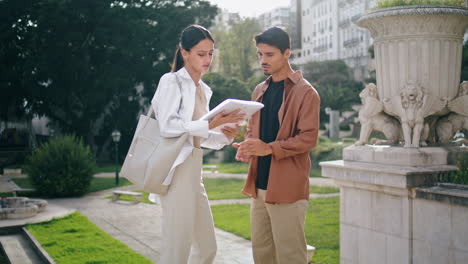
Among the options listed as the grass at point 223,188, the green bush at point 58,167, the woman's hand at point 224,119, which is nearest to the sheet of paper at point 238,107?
the woman's hand at point 224,119

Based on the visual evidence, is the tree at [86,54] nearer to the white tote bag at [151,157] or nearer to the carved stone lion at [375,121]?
the carved stone lion at [375,121]

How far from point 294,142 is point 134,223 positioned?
7.80 meters

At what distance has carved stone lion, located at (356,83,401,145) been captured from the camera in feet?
17.9

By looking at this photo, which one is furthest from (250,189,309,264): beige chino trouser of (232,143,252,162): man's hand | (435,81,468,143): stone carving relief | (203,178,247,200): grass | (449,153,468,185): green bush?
(203,178,247,200): grass

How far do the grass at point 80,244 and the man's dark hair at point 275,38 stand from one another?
167 inches

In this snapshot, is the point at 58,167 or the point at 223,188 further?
the point at 223,188

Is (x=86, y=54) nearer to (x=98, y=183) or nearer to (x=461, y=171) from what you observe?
(x=98, y=183)

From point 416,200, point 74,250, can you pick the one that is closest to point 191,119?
point 416,200

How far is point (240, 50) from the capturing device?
56.6m

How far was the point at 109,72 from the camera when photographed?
2912 cm

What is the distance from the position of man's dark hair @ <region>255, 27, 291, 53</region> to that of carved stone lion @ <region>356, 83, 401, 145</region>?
243 cm

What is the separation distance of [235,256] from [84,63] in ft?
78.7

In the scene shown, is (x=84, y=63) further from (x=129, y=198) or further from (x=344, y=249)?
(x=344, y=249)

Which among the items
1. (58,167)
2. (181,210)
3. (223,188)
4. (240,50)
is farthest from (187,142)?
(240,50)
